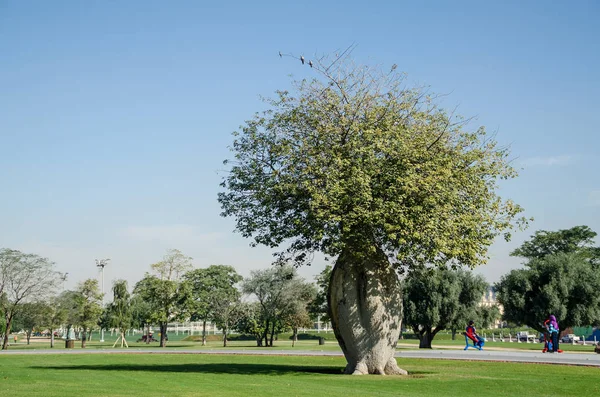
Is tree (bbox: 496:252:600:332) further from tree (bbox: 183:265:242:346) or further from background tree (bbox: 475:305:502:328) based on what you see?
tree (bbox: 183:265:242:346)

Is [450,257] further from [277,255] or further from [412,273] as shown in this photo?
[277,255]

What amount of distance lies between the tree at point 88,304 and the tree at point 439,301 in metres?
36.4

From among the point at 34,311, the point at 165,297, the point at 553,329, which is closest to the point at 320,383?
the point at 553,329

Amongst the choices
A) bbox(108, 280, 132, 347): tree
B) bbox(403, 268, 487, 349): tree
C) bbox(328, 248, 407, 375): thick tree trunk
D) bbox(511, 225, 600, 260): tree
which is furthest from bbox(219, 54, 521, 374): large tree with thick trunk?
bbox(511, 225, 600, 260): tree

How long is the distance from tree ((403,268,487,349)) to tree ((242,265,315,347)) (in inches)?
Answer: 671

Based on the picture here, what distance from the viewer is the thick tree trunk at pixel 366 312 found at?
26.4m

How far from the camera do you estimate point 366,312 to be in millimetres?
26688

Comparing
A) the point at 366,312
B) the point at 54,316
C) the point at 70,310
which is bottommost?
the point at 54,316

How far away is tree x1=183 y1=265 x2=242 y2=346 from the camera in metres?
81.2

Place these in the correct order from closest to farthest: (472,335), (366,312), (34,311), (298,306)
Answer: (366,312) < (472,335) < (298,306) < (34,311)

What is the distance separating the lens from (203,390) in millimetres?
18469

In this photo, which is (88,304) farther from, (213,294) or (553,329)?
(553,329)

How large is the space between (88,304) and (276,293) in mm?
21682

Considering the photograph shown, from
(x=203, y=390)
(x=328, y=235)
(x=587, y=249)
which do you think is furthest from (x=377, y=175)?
(x=587, y=249)
